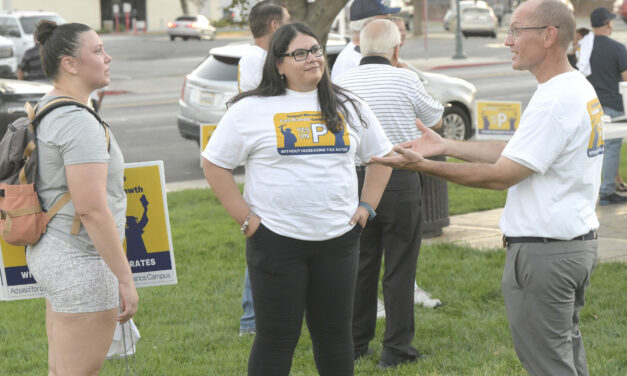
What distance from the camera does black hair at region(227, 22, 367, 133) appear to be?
153 inches

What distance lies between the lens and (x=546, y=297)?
3469mm

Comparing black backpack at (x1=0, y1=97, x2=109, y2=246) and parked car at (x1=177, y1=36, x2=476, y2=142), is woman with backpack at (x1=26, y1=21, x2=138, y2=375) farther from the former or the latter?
parked car at (x1=177, y1=36, x2=476, y2=142)

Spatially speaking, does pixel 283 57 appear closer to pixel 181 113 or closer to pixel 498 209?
pixel 498 209

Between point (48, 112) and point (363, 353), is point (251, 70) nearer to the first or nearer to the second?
point (363, 353)

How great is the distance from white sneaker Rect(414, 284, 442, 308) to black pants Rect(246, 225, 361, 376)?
2224 millimetres

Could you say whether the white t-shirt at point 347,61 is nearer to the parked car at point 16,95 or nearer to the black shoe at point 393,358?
the black shoe at point 393,358

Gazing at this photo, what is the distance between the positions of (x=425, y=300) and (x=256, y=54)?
2.10 metres

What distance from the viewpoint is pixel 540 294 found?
11.4ft

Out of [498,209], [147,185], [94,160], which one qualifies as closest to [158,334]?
[147,185]

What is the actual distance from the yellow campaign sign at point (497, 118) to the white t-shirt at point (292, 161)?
7.11 meters

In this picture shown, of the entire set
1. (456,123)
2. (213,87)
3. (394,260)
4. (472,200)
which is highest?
(213,87)

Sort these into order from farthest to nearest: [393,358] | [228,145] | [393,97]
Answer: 1. [393,358]
2. [393,97]
3. [228,145]

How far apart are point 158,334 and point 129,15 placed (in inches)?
2559

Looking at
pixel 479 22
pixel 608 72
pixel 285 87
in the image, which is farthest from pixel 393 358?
pixel 479 22
